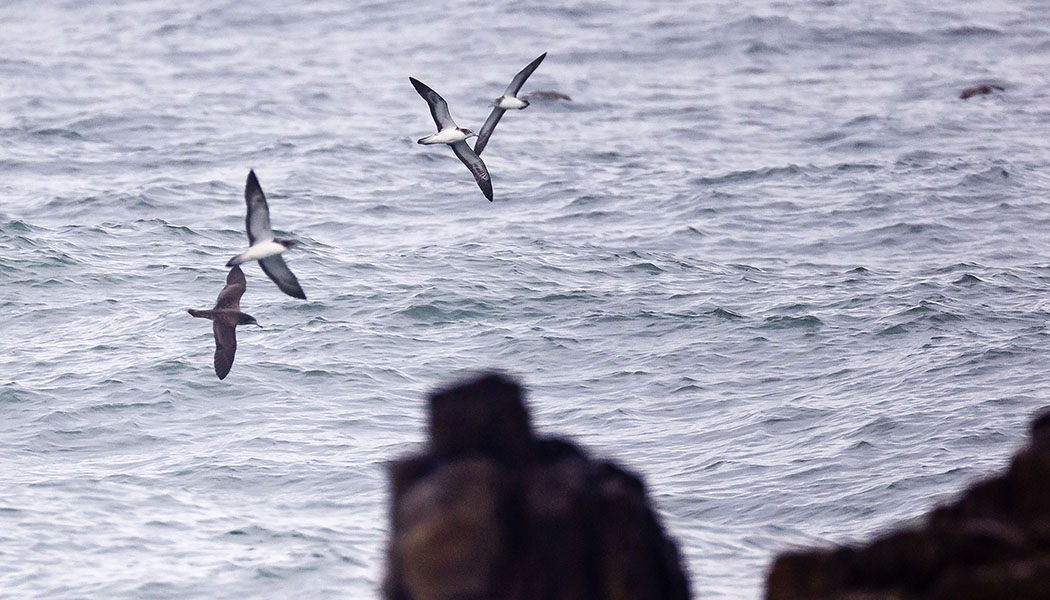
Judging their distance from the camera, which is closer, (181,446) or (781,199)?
(181,446)

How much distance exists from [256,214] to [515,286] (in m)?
8.74

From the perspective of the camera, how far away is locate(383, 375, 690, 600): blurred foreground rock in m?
4.79

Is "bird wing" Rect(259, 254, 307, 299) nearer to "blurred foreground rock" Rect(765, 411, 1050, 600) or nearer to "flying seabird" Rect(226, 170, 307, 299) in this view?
"flying seabird" Rect(226, 170, 307, 299)

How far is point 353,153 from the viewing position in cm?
2711

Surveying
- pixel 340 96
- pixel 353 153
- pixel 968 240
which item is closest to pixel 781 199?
pixel 968 240

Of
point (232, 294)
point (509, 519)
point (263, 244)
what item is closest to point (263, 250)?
point (263, 244)

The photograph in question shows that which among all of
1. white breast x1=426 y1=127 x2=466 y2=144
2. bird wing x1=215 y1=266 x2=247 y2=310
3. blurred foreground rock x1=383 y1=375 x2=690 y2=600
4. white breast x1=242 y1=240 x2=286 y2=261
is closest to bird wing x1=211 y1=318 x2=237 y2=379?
bird wing x1=215 y1=266 x2=247 y2=310

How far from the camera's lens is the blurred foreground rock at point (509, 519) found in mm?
4785

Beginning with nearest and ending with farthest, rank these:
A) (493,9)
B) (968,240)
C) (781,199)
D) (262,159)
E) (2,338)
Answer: (2,338) → (968,240) → (781,199) → (262,159) → (493,9)

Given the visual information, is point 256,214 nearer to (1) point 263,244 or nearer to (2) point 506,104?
(1) point 263,244

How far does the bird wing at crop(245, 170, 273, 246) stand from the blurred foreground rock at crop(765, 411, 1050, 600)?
6.73 m

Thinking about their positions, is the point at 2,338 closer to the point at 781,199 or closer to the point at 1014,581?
the point at 781,199

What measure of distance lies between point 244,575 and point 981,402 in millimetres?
8557

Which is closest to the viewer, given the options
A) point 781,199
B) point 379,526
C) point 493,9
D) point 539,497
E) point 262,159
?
point 539,497
